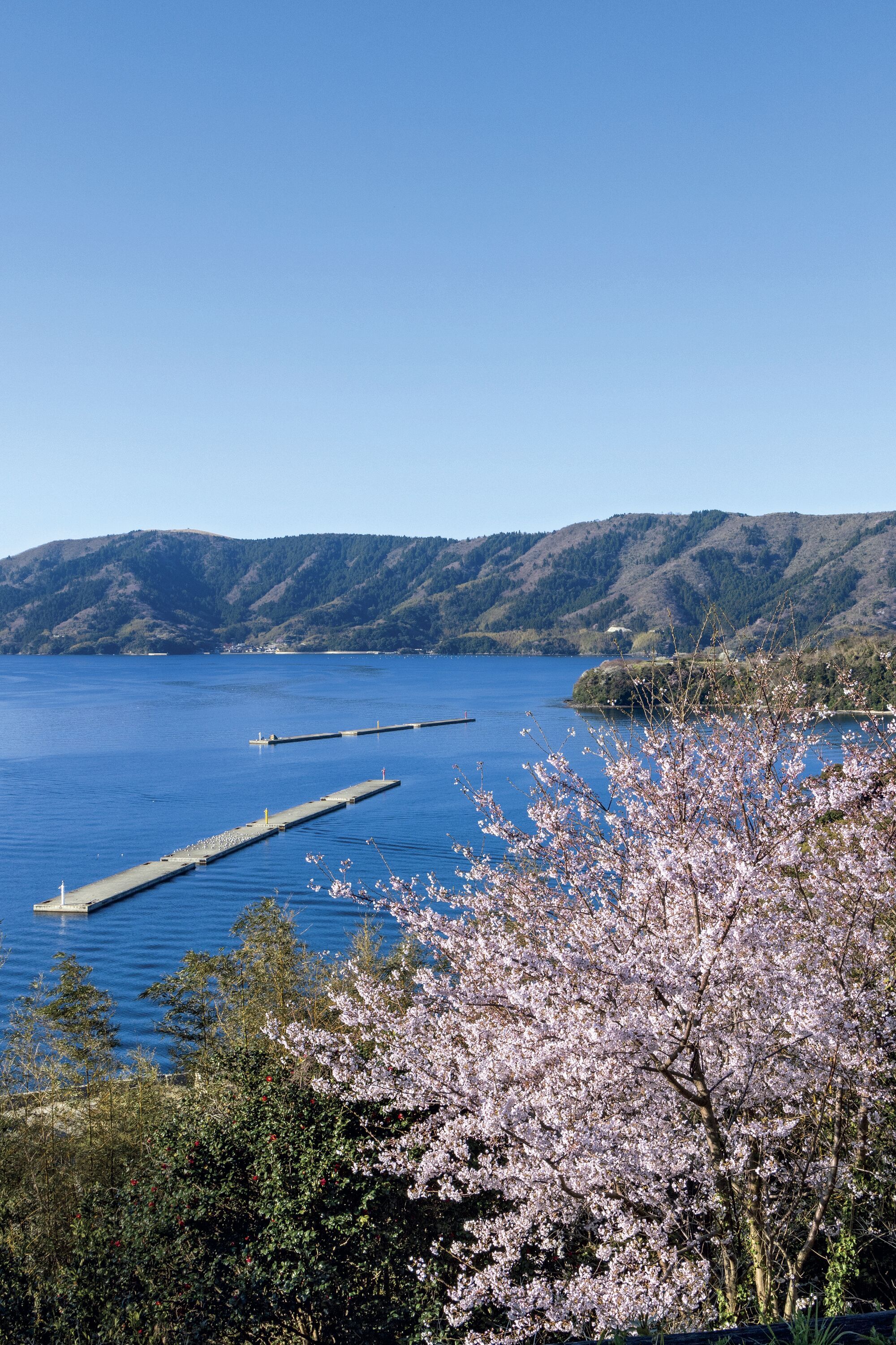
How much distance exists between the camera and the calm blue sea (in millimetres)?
36594

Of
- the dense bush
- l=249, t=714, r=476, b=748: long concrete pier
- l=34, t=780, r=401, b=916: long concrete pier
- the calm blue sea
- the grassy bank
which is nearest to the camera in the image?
the dense bush

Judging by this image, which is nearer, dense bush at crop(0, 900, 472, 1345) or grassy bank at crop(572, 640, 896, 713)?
dense bush at crop(0, 900, 472, 1345)

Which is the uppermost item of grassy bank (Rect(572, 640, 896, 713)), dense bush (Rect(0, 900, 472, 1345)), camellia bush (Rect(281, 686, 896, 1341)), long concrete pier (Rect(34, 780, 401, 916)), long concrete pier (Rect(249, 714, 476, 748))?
grassy bank (Rect(572, 640, 896, 713))

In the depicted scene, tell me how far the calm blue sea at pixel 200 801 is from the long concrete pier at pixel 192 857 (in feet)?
2.13

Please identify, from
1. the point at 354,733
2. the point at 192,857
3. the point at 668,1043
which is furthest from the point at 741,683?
A: the point at 354,733

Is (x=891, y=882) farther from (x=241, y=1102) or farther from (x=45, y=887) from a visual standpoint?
(x=45, y=887)

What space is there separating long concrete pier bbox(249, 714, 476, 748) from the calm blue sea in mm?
Answer: 2010

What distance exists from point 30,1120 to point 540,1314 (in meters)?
12.5

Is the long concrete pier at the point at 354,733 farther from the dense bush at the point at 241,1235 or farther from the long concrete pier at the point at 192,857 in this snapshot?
the dense bush at the point at 241,1235

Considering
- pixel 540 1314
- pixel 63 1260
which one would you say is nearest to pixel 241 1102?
pixel 63 1260

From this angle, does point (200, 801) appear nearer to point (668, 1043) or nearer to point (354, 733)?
point (354, 733)

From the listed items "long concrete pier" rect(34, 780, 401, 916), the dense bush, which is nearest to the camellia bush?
the dense bush

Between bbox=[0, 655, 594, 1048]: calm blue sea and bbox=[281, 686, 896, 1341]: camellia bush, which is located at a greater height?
bbox=[281, 686, 896, 1341]: camellia bush

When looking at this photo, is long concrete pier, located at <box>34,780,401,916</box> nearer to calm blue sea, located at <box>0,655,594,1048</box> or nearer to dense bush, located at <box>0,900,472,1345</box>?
calm blue sea, located at <box>0,655,594,1048</box>
